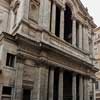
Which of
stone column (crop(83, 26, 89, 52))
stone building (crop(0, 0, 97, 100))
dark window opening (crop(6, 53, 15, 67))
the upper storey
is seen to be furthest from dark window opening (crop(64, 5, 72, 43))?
dark window opening (crop(6, 53, 15, 67))

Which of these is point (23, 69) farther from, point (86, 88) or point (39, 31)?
point (86, 88)

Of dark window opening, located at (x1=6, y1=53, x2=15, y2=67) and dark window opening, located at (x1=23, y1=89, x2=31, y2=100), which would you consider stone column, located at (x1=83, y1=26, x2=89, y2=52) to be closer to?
dark window opening, located at (x1=23, y1=89, x2=31, y2=100)

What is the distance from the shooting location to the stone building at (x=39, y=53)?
11.9 meters

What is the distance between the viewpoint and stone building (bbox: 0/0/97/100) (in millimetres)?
11930

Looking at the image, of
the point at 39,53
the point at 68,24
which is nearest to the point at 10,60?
the point at 39,53

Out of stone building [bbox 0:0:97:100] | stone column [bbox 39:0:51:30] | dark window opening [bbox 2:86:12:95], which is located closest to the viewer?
dark window opening [bbox 2:86:12:95]

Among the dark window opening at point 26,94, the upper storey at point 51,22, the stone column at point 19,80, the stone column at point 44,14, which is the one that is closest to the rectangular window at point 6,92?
the stone column at point 19,80

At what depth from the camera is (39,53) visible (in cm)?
1359

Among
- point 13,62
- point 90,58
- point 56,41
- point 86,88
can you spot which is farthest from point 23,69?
point 90,58

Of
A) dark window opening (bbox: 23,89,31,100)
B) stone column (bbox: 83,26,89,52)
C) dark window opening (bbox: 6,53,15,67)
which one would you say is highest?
stone column (bbox: 83,26,89,52)

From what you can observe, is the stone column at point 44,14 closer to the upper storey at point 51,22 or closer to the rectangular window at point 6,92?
the upper storey at point 51,22

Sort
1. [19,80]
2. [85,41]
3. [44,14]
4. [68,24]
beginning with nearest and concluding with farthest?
[19,80] → [44,14] → [85,41] → [68,24]

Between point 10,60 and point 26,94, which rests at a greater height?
point 10,60

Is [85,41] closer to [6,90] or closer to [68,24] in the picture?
[68,24]
